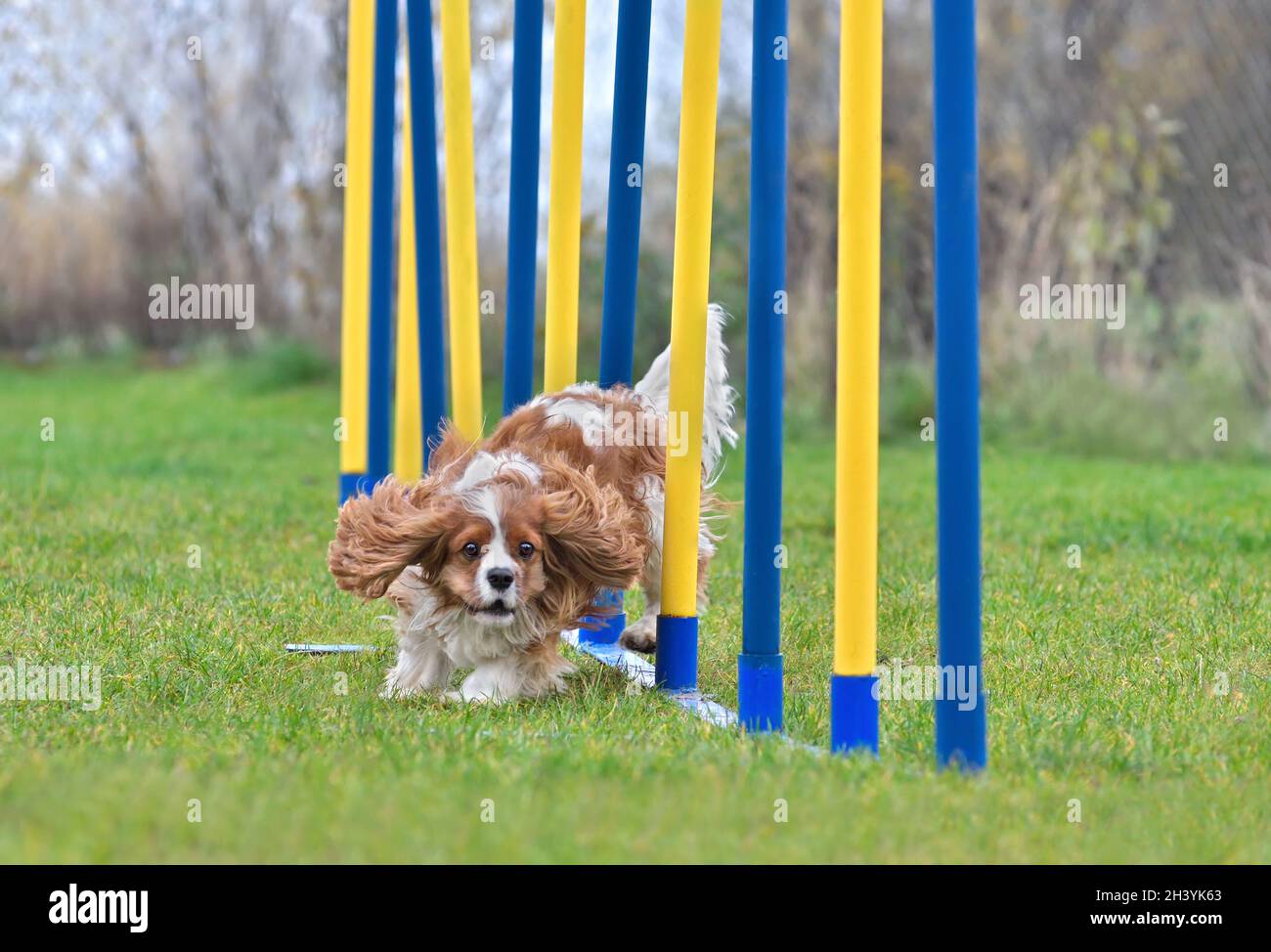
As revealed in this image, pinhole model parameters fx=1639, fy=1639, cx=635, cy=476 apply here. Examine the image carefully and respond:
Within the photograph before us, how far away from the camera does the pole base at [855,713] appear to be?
358 centimetres

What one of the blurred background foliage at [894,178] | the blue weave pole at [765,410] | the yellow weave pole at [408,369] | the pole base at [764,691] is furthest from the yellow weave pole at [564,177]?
the blurred background foliage at [894,178]

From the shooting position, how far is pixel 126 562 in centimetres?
637

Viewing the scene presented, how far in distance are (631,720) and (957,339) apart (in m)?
1.36

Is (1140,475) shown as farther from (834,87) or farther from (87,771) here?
(87,771)

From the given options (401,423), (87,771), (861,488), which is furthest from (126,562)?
(861,488)

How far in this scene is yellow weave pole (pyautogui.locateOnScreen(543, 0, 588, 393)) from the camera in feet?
16.9

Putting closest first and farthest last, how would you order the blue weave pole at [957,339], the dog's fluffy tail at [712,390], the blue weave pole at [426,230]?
the blue weave pole at [957,339] < the dog's fluffy tail at [712,390] < the blue weave pole at [426,230]

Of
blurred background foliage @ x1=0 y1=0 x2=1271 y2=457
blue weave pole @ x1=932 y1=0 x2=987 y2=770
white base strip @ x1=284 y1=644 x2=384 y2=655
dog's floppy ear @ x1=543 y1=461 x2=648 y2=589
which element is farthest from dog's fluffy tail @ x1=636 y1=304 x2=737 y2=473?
blurred background foliage @ x1=0 y1=0 x2=1271 y2=457

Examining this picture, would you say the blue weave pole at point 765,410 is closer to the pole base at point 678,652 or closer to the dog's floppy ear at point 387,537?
the pole base at point 678,652

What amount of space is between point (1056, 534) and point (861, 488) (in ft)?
13.3

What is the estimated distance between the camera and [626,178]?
5027 millimetres

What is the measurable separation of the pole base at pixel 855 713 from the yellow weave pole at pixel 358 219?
3638mm

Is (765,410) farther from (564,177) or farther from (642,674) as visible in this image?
(564,177)
